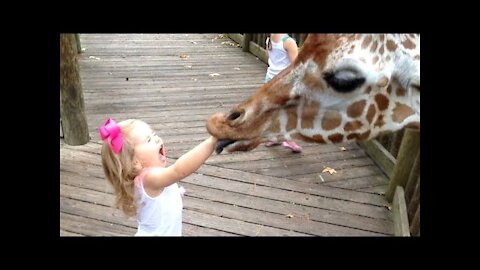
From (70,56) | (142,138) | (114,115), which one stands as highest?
(142,138)

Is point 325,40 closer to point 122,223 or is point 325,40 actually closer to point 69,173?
point 122,223

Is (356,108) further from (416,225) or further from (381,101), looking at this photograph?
(416,225)

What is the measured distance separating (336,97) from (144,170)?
90cm

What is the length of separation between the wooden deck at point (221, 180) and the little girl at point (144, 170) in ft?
3.84

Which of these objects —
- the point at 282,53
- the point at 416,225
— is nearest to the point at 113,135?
the point at 416,225

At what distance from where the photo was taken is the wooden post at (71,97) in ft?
12.6

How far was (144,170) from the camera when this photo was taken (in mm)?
1978

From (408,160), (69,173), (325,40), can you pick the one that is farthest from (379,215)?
(69,173)

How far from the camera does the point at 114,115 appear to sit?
4.98 metres

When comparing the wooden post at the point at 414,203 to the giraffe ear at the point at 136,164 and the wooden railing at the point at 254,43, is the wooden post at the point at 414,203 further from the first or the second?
the wooden railing at the point at 254,43

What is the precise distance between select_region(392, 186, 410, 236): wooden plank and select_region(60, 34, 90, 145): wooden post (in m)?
2.90

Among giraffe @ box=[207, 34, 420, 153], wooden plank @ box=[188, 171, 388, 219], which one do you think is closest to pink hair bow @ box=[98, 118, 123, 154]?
giraffe @ box=[207, 34, 420, 153]

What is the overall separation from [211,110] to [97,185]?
1.94 m

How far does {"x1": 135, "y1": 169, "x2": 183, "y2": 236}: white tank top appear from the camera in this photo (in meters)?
2.04
